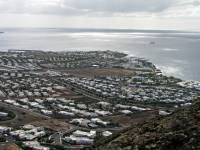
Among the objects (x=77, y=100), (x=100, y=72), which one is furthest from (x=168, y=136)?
(x=100, y=72)

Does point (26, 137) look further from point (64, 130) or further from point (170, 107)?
point (170, 107)

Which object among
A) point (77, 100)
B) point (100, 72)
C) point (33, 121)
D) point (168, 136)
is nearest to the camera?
point (168, 136)

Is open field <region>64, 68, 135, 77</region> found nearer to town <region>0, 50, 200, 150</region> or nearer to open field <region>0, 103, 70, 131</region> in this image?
town <region>0, 50, 200, 150</region>

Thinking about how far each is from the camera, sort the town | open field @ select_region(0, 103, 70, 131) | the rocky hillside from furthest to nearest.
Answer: open field @ select_region(0, 103, 70, 131) < the town < the rocky hillside

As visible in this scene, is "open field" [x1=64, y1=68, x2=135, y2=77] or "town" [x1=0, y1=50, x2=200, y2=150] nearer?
"town" [x1=0, y1=50, x2=200, y2=150]

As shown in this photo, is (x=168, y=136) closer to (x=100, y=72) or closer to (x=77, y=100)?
(x=77, y=100)

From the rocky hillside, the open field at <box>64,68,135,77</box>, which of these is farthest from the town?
the rocky hillside

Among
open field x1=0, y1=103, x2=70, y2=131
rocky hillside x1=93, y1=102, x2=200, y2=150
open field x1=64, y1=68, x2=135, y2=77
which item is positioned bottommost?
open field x1=0, y1=103, x2=70, y2=131

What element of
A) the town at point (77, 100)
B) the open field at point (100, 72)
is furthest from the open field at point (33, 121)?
the open field at point (100, 72)
